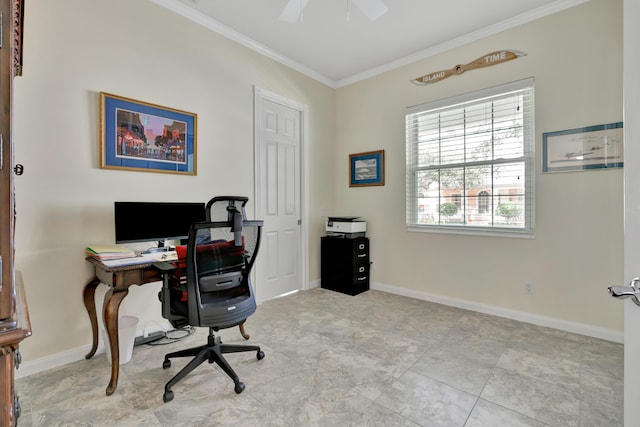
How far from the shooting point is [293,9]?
90.8 inches

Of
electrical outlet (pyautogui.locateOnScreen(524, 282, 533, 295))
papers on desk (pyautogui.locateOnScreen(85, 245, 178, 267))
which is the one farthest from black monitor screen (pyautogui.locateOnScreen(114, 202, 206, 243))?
electrical outlet (pyautogui.locateOnScreen(524, 282, 533, 295))

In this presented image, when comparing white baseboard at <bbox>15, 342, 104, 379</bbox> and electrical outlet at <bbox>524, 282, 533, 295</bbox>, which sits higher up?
electrical outlet at <bbox>524, 282, 533, 295</bbox>

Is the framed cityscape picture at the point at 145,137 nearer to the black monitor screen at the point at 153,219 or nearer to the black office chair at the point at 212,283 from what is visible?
the black monitor screen at the point at 153,219

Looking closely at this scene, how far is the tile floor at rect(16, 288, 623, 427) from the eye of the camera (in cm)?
165

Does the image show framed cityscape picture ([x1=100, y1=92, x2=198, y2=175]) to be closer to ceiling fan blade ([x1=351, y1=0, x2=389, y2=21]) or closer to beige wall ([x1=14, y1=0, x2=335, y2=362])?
beige wall ([x1=14, y1=0, x2=335, y2=362])

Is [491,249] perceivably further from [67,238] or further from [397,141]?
[67,238]

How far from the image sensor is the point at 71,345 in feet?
7.38

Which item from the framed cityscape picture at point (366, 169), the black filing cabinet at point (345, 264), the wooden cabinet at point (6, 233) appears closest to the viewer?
the wooden cabinet at point (6, 233)

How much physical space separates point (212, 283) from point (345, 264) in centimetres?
225

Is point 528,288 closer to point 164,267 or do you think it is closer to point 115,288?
point 164,267

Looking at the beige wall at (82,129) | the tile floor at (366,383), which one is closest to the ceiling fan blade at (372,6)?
the beige wall at (82,129)

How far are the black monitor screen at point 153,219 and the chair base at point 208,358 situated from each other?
0.88m

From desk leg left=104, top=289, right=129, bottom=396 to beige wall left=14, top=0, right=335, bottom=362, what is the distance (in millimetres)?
586

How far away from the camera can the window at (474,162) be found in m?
3.00
